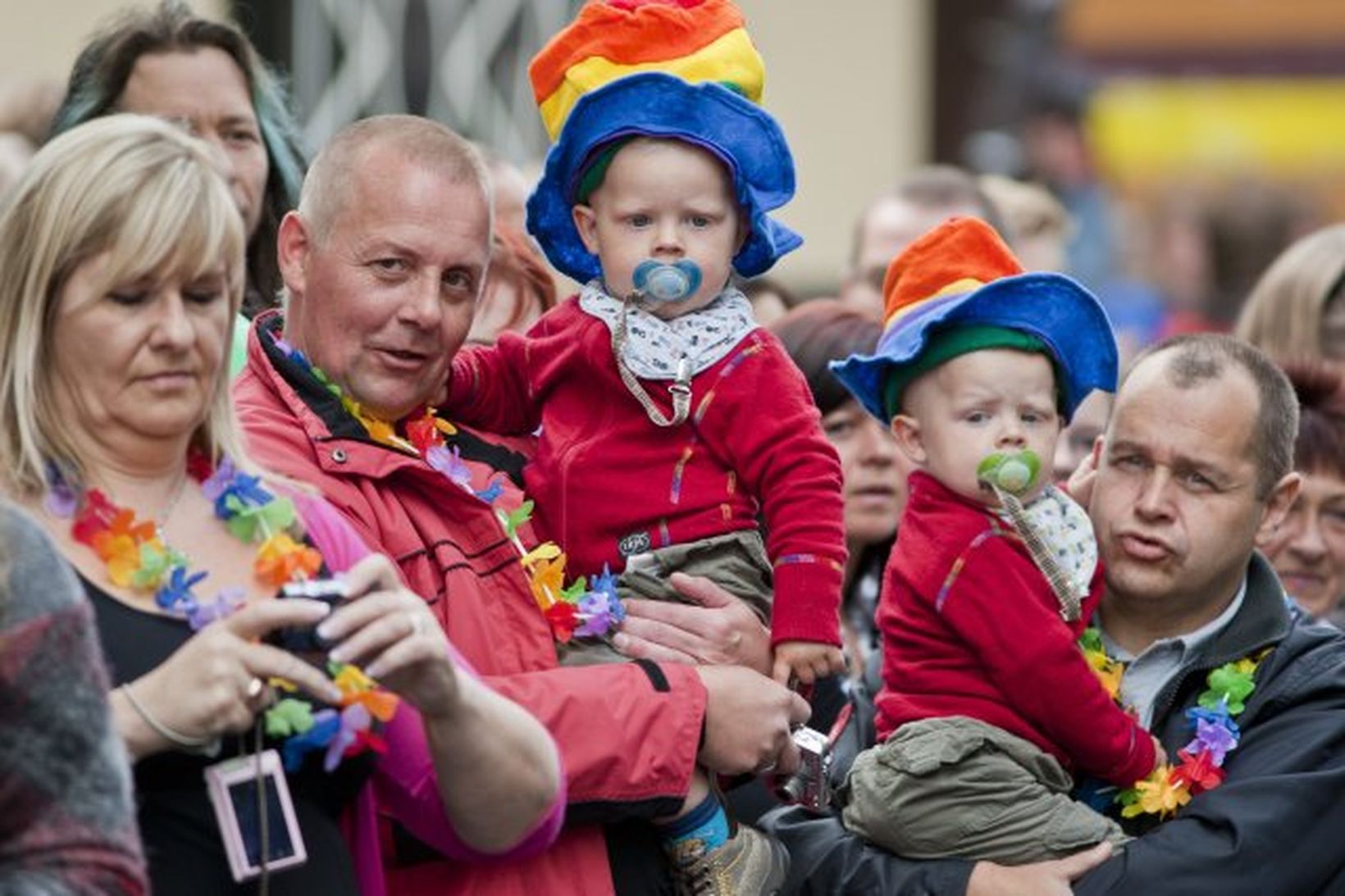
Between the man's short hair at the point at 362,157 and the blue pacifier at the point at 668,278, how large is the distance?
323 mm

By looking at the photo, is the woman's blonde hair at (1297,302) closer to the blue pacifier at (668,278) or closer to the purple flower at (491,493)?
the blue pacifier at (668,278)

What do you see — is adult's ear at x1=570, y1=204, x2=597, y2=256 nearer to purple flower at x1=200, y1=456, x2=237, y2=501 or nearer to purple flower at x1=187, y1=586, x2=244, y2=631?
purple flower at x1=200, y1=456, x2=237, y2=501

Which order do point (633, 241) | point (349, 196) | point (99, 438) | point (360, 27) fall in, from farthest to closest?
point (360, 27)
point (633, 241)
point (349, 196)
point (99, 438)

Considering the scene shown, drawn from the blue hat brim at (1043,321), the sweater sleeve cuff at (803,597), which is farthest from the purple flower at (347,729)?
the blue hat brim at (1043,321)

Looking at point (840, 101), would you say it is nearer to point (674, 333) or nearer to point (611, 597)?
point (674, 333)

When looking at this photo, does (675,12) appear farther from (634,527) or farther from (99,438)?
(99,438)

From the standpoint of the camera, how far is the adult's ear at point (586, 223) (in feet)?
16.2

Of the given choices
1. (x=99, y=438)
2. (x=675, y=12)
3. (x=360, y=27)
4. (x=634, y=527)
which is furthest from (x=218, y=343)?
(x=360, y=27)

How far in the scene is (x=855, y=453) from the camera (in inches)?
251

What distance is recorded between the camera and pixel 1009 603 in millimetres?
4703

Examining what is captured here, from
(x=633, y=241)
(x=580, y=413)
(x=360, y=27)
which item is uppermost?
(x=633, y=241)

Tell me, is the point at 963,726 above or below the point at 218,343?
below

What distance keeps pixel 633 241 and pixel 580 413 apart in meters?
0.32

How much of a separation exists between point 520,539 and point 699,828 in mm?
569
